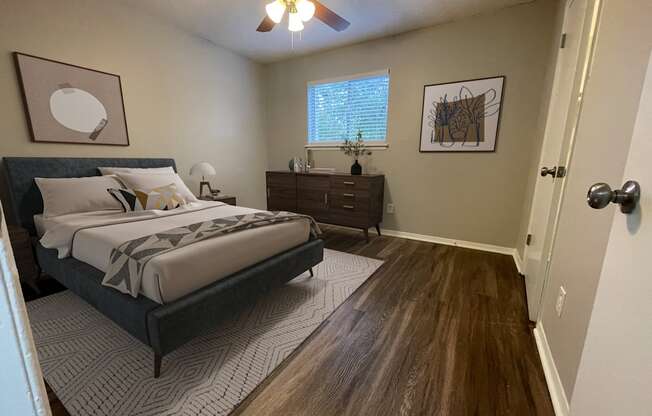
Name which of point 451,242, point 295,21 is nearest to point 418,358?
point 451,242

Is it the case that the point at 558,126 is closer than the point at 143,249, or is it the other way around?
the point at 143,249

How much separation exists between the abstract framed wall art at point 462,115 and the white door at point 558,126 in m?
0.68

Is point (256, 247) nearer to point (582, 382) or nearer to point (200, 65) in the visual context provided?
point (582, 382)

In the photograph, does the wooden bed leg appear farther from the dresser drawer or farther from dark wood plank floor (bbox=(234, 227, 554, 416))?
the dresser drawer

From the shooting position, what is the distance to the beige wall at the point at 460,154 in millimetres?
2605

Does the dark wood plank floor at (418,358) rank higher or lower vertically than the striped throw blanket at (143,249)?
lower

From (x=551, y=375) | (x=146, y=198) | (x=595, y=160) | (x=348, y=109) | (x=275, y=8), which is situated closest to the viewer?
(x=595, y=160)

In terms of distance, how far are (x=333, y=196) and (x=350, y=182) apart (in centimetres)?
31

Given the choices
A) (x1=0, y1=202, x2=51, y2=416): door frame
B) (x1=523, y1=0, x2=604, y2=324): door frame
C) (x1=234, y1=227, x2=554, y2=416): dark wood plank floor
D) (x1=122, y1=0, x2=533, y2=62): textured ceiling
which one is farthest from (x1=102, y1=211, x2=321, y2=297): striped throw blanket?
(x1=122, y1=0, x2=533, y2=62): textured ceiling

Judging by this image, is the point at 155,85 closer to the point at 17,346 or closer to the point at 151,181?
the point at 151,181

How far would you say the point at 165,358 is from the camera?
1422 mm

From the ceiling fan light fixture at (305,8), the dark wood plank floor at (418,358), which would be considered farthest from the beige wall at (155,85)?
the dark wood plank floor at (418,358)

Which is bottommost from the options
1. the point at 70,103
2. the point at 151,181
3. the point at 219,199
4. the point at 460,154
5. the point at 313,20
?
the point at 219,199

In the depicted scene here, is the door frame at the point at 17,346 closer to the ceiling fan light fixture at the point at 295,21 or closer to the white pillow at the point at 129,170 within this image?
the ceiling fan light fixture at the point at 295,21
